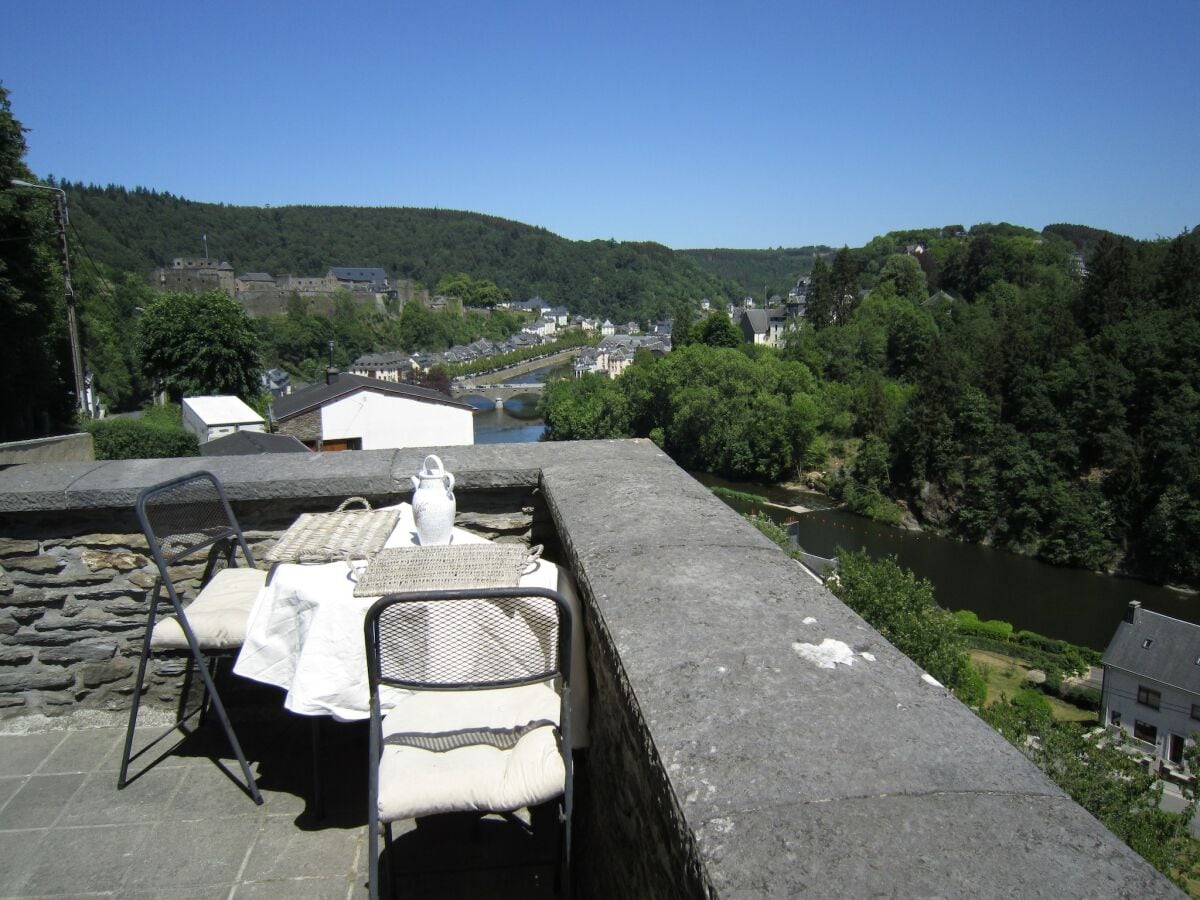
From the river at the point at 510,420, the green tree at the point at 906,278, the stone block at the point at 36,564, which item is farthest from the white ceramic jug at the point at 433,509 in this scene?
the green tree at the point at 906,278

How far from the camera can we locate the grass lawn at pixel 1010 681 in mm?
21859

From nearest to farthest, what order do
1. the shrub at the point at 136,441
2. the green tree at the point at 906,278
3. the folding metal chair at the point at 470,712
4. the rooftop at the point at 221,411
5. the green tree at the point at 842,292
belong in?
the folding metal chair at the point at 470,712 < the shrub at the point at 136,441 < the rooftop at the point at 221,411 < the green tree at the point at 842,292 < the green tree at the point at 906,278

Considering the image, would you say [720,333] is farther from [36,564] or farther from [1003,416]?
[36,564]

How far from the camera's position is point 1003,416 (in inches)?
1732

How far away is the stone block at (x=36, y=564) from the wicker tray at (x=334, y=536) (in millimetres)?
1108

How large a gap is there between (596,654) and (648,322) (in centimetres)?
15685

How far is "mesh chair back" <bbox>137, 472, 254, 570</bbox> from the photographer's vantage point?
2.94 m

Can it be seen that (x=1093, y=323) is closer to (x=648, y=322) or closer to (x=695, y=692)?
(x=695, y=692)

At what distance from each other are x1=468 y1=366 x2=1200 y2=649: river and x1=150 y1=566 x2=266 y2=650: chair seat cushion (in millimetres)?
25416

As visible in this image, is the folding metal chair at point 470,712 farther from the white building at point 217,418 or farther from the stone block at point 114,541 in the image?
the white building at point 217,418

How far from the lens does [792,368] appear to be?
5597 cm

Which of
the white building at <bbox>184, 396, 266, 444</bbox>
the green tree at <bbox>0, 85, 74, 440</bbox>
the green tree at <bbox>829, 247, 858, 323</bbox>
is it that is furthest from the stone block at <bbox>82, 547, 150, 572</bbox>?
the green tree at <bbox>829, 247, 858, 323</bbox>

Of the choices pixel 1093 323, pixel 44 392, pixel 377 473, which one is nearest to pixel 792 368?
pixel 1093 323

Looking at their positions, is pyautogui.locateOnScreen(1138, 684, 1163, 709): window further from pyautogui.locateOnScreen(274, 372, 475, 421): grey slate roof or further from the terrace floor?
the terrace floor
